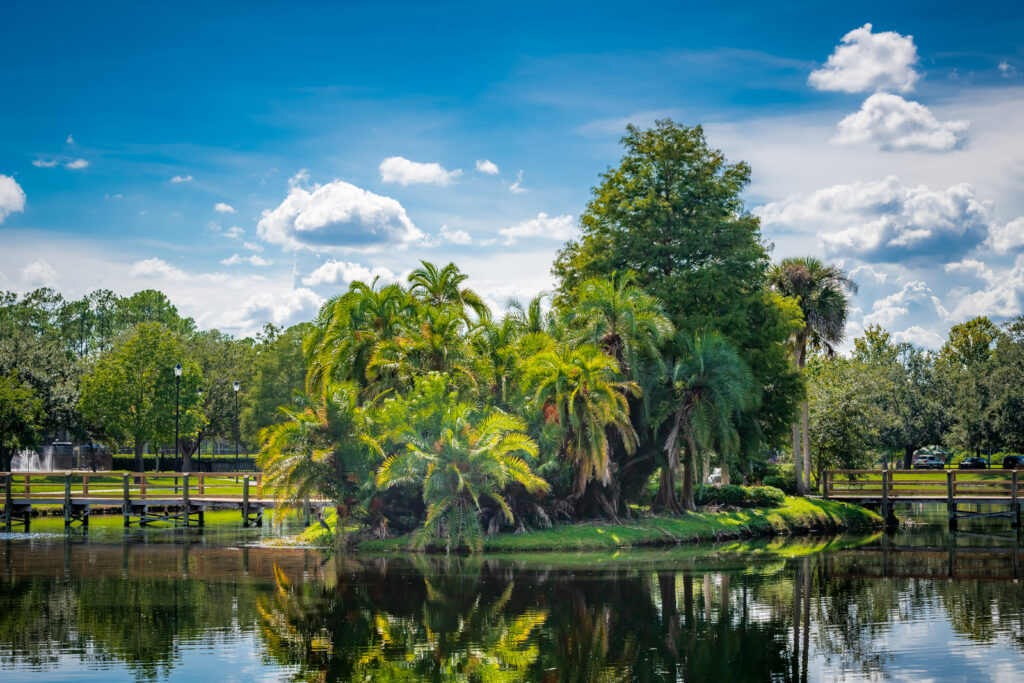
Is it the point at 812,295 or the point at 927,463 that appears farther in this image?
the point at 927,463

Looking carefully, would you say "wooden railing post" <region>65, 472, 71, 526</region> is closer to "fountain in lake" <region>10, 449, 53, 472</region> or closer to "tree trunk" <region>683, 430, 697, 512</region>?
"tree trunk" <region>683, 430, 697, 512</region>

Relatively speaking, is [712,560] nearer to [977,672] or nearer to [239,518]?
[977,672]

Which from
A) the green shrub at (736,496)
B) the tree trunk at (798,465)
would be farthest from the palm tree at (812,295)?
the green shrub at (736,496)

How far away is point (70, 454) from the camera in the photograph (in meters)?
76.9

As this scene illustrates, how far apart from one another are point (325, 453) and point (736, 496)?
17.9 m

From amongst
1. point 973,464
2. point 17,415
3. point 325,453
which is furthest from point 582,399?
point 973,464

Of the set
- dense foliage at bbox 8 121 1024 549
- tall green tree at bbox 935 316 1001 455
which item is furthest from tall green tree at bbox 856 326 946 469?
dense foliage at bbox 8 121 1024 549

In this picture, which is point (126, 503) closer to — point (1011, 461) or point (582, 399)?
point (582, 399)

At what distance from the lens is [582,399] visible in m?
32.2

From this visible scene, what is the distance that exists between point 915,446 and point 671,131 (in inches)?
1884

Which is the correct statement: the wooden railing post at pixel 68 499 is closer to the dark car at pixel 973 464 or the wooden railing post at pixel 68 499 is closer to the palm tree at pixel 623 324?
the palm tree at pixel 623 324

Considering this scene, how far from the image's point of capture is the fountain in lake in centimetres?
7344

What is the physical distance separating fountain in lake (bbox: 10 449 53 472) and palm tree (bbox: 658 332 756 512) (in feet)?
186

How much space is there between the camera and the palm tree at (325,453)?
31.9 metres
